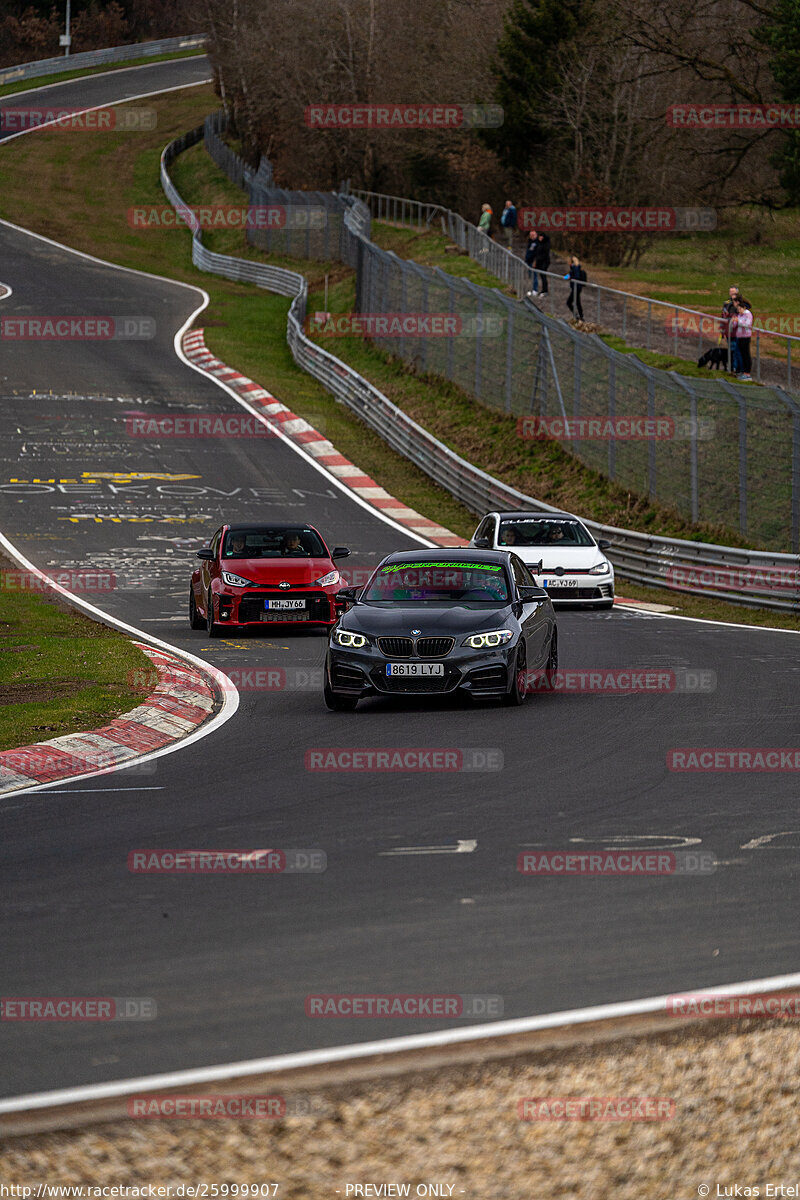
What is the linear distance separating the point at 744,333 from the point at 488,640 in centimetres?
1900

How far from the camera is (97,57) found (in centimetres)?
10669

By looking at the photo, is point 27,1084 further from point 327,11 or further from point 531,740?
point 327,11

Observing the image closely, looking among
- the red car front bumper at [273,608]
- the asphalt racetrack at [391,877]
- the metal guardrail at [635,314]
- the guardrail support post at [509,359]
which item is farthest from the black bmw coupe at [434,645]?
the guardrail support post at [509,359]

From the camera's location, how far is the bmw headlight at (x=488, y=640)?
13.3 meters

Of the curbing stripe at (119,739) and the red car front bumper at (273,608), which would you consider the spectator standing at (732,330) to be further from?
the curbing stripe at (119,739)

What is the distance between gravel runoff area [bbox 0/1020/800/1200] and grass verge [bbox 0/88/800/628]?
57.5 feet

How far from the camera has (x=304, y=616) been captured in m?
19.7

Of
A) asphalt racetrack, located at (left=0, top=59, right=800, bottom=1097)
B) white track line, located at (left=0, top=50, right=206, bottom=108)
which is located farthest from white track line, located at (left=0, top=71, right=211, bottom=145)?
asphalt racetrack, located at (left=0, top=59, right=800, bottom=1097)

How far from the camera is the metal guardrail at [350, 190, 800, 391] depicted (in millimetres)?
30141

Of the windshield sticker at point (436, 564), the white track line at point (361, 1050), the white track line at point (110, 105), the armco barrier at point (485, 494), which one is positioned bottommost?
the armco barrier at point (485, 494)

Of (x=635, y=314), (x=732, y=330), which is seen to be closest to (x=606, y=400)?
(x=732, y=330)

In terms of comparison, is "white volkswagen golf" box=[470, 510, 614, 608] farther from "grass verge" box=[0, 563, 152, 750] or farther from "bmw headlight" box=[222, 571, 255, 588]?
"grass verge" box=[0, 563, 152, 750]

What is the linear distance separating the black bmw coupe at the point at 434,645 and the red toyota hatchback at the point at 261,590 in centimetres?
517

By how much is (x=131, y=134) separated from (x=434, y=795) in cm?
8486
